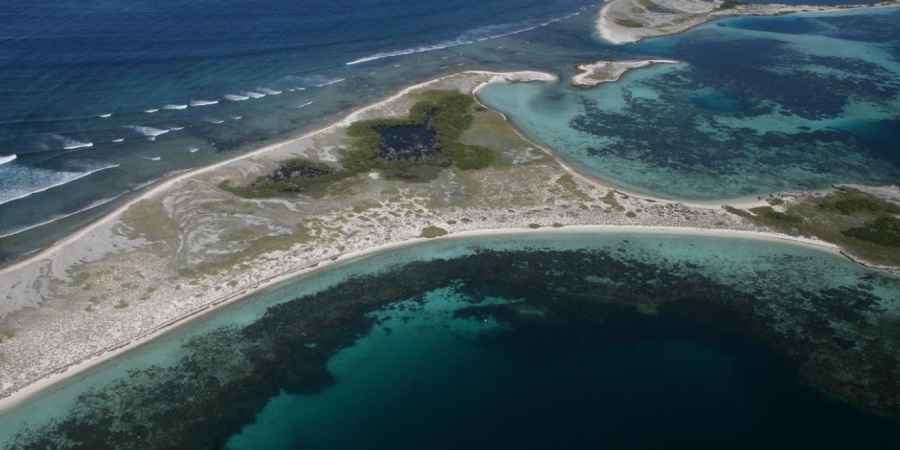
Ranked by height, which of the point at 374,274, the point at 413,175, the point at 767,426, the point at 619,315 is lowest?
the point at 767,426

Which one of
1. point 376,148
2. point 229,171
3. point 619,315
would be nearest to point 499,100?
point 376,148

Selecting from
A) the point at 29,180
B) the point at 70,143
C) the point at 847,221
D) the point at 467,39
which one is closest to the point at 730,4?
the point at 467,39

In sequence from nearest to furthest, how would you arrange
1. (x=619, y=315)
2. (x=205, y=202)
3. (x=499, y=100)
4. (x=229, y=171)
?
(x=619, y=315) < (x=205, y=202) < (x=229, y=171) < (x=499, y=100)

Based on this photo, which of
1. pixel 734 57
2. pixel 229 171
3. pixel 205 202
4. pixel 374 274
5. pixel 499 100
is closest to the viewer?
pixel 374 274

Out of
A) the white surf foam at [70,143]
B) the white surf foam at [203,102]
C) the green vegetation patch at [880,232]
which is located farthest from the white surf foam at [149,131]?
the green vegetation patch at [880,232]

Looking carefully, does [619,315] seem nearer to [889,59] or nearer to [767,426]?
[767,426]

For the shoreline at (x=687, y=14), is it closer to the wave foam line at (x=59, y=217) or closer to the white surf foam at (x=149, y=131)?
the white surf foam at (x=149, y=131)
